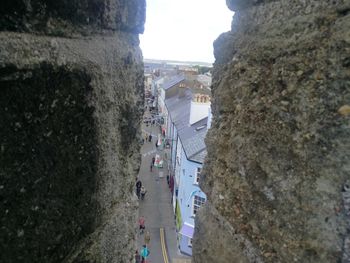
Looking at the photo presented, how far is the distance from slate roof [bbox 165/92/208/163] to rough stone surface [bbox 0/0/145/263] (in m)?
12.8

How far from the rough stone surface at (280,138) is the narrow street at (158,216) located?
16309 mm

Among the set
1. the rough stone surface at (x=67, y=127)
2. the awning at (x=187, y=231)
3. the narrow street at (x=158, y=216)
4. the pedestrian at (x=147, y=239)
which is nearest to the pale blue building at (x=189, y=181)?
the awning at (x=187, y=231)

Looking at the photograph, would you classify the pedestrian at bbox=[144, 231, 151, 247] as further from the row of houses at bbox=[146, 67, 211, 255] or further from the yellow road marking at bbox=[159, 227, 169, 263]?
the row of houses at bbox=[146, 67, 211, 255]

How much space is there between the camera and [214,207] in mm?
1529

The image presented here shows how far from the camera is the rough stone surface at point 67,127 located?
833 mm

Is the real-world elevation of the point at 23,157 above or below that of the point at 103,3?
below

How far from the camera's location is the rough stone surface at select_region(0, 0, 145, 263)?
833 mm

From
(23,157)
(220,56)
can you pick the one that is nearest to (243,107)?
(220,56)

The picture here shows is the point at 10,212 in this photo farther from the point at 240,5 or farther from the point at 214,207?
the point at 240,5

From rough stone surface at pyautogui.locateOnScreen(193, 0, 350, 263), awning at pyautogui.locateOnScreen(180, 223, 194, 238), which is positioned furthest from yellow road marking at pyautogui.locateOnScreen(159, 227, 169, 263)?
rough stone surface at pyautogui.locateOnScreen(193, 0, 350, 263)

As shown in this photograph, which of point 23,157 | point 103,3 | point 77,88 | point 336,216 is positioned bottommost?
point 336,216

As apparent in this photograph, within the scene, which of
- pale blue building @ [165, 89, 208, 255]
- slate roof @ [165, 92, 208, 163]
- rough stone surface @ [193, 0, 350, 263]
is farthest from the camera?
slate roof @ [165, 92, 208, 163]

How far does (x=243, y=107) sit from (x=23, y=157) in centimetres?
84

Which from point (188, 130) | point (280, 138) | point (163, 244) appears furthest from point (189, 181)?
point (280, 138)
